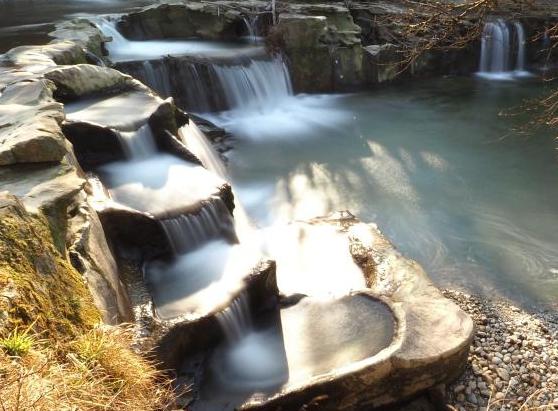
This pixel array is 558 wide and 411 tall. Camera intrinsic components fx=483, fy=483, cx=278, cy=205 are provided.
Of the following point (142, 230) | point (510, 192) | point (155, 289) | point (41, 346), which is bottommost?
point (510, 192)

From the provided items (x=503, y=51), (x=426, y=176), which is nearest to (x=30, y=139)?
(x=426, y=176)

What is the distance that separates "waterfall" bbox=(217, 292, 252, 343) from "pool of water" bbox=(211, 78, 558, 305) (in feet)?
8.68

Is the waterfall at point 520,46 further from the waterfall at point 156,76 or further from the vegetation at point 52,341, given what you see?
the vegetation at point 52,341

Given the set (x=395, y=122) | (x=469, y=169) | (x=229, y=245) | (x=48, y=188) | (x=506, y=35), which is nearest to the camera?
(x=48, y=188)

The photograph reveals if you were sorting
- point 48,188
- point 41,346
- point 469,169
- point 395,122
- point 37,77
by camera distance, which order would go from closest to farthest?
point 41,346
point 48,188
point 37,77
point 469,169
point 395,122

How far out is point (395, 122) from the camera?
11.1 m

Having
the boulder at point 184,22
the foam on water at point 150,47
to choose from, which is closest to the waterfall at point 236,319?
the foam on water at point 150,47

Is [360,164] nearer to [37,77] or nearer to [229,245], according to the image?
[229,245]

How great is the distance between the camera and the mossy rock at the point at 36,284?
90.4 inches

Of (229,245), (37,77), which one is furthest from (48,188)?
(37,77)

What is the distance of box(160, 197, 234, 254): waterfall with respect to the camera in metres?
4.75

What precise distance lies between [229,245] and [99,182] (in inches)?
60.7

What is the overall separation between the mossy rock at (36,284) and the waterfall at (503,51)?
14412 mm

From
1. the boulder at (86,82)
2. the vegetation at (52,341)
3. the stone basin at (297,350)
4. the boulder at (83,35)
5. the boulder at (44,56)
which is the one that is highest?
the boulder at (83,35)
